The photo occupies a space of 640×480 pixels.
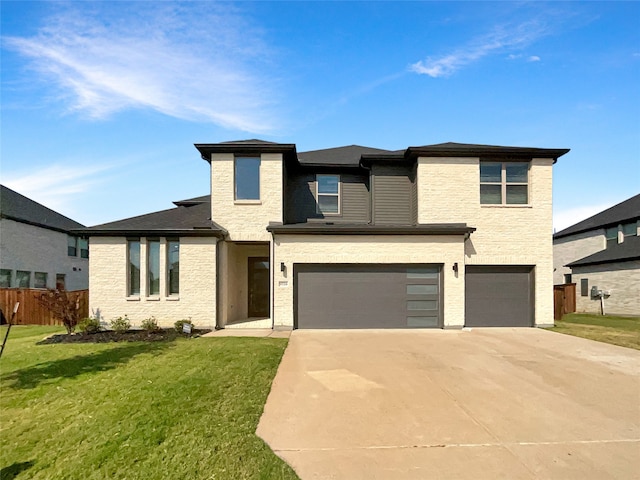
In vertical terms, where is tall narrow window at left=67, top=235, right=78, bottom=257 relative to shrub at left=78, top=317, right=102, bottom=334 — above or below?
above

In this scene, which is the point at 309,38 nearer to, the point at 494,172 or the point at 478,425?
the point at 494,172

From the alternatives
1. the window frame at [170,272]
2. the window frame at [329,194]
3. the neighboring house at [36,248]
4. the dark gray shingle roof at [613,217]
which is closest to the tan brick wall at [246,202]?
the window frame at [170,272]

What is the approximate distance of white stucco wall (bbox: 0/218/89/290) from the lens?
17.4m

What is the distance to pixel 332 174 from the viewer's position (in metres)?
13.8

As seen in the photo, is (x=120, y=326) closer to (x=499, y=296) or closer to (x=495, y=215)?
(x=499, y=296)

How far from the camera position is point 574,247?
23.2m

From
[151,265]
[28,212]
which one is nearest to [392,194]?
[151,265]

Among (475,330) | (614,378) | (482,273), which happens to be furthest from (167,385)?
(482,273)

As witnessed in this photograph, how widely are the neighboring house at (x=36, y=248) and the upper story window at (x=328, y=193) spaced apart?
12.5m

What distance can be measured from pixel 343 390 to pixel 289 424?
1.48 m

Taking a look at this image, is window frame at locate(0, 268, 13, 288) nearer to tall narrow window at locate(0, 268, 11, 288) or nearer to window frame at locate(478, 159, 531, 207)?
tall narrow window at locate(0, 268, 11, 288)

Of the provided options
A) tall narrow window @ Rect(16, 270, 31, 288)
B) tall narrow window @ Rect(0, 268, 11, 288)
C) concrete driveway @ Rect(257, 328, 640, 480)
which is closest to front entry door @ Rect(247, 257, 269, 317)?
concrete driveway @ Rect(257, 328, 640, 480)

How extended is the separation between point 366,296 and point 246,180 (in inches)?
245

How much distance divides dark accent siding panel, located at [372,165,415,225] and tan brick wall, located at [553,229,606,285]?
1585 cm
